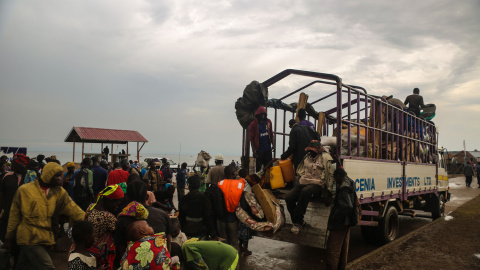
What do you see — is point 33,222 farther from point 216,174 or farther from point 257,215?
point 216,174

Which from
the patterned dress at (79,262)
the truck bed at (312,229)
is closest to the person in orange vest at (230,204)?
the truck bed at (312,229)

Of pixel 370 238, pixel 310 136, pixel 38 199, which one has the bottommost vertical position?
pixel 370 238

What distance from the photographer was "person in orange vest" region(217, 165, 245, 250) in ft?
17.5

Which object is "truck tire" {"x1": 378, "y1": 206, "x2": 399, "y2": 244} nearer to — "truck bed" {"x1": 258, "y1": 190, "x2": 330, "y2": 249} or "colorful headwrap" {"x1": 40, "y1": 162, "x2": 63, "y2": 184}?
"truck bed" {"x1": 258, "y1": 190, "x2": 330, "y2": 249}

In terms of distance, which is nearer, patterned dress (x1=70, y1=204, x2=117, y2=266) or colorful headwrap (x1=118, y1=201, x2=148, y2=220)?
colorful headwrap (x1=118, y1=201, x2=148, y2=220)

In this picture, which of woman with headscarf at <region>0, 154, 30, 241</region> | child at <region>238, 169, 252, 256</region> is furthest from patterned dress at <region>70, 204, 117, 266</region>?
woman with headscarf at <region>0, 154, 30, 241</region>

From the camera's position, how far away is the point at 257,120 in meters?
7.03

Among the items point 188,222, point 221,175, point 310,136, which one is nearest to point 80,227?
point 188,222

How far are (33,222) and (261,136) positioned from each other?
174 inches

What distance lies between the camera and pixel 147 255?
9.25 feet

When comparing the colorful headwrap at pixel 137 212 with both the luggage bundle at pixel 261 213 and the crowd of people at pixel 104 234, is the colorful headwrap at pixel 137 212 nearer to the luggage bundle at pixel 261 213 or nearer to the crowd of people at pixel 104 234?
the crowd of people at pixel 104 234

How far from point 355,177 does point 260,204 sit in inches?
68.4

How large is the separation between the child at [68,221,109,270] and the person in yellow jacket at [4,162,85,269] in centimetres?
75

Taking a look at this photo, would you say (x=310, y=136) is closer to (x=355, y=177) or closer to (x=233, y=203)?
(x=355, y=177)
